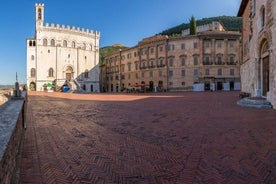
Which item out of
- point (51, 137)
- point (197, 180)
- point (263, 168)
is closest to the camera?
point (197, 180)

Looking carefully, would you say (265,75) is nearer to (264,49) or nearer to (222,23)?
(264,49)

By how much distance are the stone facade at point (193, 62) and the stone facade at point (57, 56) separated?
59.5ft

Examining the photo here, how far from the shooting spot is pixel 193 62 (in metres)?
49.4

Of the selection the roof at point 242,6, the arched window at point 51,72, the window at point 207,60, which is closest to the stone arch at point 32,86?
the arched window at point 51,72

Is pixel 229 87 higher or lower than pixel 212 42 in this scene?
lower

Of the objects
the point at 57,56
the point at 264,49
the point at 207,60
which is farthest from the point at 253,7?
A: the point at 57,56

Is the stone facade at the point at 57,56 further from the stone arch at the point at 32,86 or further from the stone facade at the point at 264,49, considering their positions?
the stone facade at the point at 264,49

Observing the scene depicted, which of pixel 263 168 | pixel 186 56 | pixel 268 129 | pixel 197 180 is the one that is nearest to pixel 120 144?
pixel 197 180

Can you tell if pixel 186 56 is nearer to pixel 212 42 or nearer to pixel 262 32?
pixel 212 42

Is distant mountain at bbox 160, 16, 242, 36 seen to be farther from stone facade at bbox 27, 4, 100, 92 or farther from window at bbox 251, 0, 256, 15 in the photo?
window at bbox 251, 0, 256, 15

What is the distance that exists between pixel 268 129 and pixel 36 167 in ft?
24.9

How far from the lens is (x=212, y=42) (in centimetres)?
4878

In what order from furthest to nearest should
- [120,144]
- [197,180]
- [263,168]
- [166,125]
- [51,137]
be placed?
1. [166,125]
2. [51,137]
3. [120,144]
4. [263,168]
5. [197,180]

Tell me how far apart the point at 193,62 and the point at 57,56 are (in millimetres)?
33847
